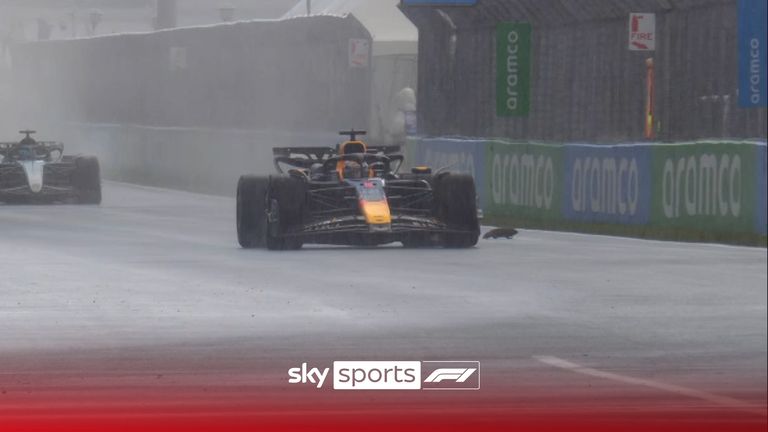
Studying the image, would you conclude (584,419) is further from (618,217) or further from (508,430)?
(618,217)

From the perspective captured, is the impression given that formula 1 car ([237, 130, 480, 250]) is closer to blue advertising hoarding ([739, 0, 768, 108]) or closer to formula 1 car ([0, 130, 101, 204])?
blue advertising hoarding ([739, 0, 768, 108])

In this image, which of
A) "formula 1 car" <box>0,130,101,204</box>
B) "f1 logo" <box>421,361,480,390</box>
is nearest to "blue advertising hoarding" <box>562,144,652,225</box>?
"formula 1 car" <box>0,130,101,204</box>

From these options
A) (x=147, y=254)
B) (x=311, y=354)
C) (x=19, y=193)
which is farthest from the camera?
(x=19, y=193)

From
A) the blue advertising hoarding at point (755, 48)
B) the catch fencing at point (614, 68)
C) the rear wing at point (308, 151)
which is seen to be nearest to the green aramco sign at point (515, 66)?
the catch fencing at point (614, 68)

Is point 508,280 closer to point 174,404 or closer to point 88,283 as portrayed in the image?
point 88,283

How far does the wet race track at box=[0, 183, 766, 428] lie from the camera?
6508 mm

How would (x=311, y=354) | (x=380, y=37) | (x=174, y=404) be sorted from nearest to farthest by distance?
(x=174, y=404) < (x=311, y=354) < (x=380, y=37)

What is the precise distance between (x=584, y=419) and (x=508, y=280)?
928 centimetres

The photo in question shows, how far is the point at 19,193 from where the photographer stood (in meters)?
29.7

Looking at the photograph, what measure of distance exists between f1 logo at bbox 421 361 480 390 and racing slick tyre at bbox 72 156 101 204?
950 inches

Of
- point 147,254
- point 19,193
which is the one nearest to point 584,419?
point 147,254

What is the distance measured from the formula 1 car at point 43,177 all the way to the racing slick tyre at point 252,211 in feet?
34.9

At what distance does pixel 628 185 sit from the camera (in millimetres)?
21875

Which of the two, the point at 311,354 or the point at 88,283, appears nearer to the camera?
the point at 311,354
